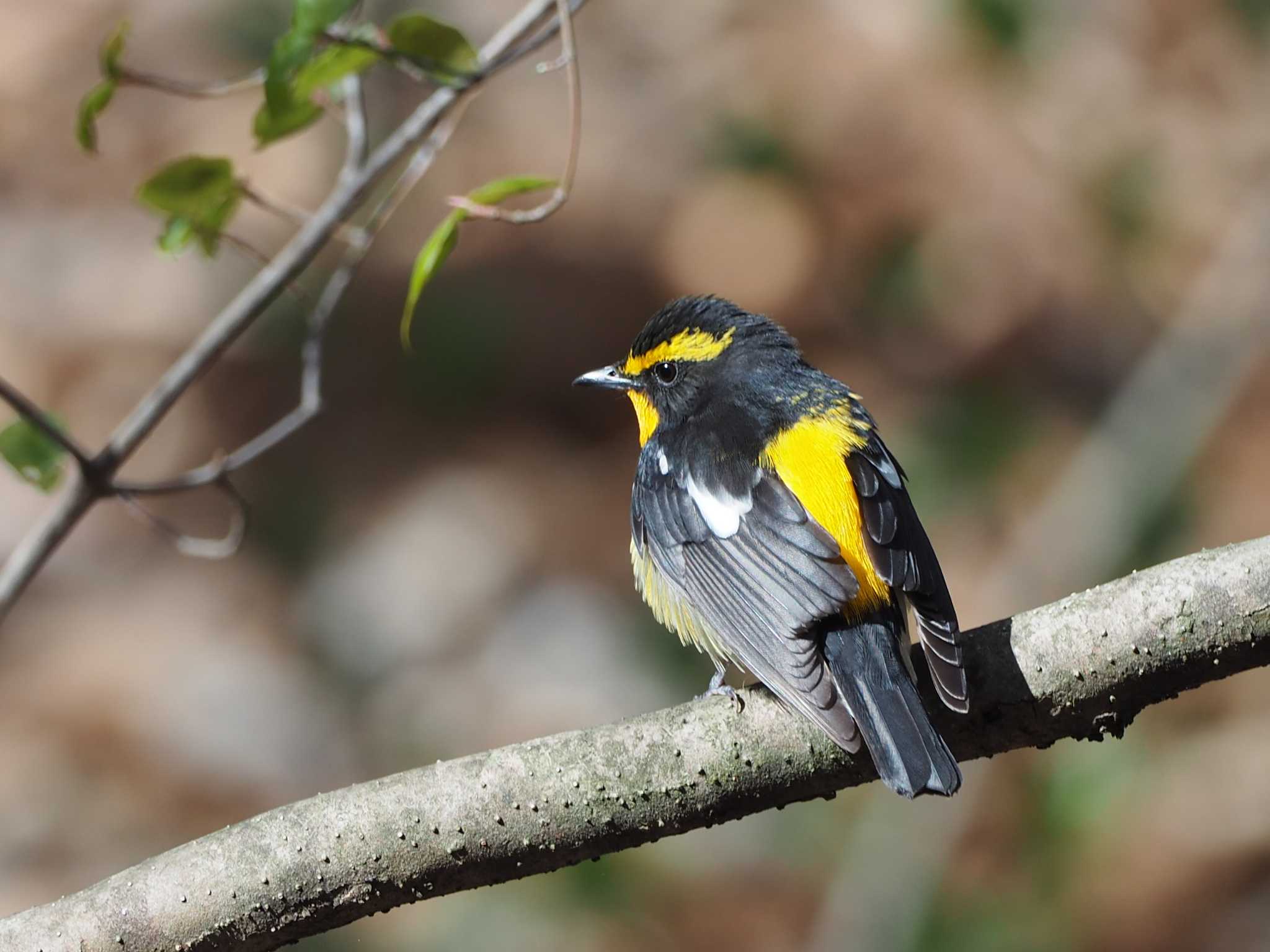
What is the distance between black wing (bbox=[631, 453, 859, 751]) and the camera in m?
3.09

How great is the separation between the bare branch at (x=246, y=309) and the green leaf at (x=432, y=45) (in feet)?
0.87

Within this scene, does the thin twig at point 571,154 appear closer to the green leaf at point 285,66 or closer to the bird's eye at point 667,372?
the green leaf at point 285,66

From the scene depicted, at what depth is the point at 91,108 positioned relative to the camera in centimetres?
285

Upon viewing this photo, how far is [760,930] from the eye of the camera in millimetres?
8227

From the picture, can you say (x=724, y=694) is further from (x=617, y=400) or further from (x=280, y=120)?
(x=617, y=400)

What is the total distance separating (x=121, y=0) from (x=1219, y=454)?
8.90 m

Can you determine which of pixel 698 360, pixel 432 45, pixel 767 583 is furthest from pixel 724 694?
pixel 432 45

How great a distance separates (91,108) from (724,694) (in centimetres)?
200

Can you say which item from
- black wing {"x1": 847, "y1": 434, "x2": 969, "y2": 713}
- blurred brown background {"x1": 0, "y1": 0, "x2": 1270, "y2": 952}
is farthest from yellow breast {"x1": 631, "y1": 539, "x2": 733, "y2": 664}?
blurred brown background {"x1": 0, "y1": 0, "x2": 1270, "y2": 952}

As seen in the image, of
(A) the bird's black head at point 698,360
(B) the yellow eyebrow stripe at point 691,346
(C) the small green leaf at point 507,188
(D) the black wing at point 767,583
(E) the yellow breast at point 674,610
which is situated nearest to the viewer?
(C) the small green leaf at point 507,188

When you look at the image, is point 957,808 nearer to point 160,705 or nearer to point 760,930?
point 760,930

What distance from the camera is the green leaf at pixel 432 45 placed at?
282 cm

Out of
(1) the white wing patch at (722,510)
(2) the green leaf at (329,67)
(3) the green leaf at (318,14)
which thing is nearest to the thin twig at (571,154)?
(2) the green leaf at (329,67)

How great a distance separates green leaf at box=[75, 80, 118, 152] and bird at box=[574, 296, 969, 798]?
1.89 meters
